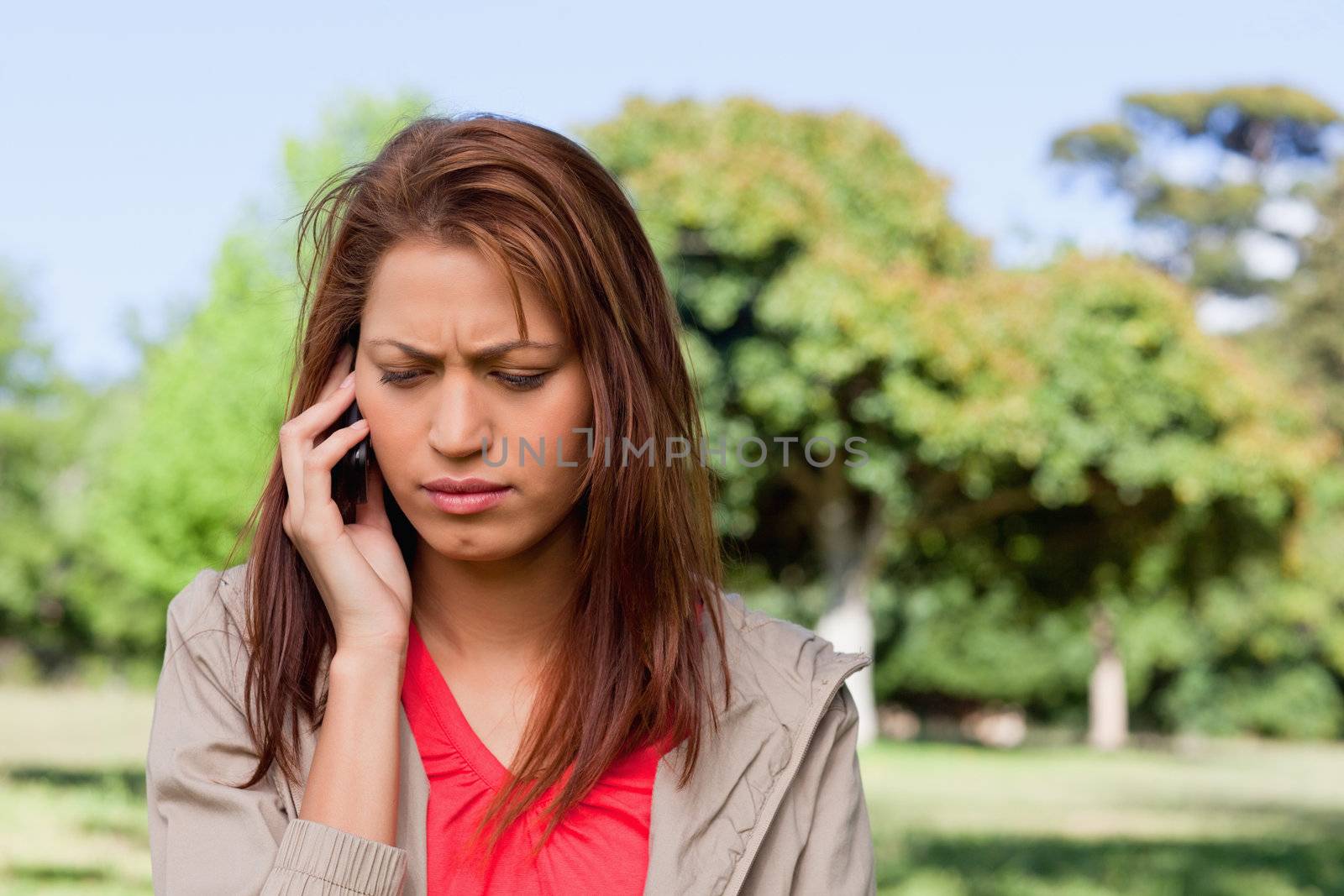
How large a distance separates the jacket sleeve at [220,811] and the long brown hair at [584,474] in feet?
0.11

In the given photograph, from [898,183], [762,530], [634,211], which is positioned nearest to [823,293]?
[898,183]

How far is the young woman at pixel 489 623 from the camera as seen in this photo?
168cm

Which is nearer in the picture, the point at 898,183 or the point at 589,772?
the point at 589,772

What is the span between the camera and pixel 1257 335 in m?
37.7

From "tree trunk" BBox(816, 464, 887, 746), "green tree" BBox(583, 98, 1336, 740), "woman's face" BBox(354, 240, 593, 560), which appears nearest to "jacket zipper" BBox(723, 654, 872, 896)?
"woman's face" BBox(354, 240, 593, 560)

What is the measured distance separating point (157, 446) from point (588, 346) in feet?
42.8

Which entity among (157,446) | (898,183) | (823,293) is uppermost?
(898,183)

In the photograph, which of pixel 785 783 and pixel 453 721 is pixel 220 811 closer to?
pixel 453 721

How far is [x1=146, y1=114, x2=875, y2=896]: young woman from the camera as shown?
168 centimetres

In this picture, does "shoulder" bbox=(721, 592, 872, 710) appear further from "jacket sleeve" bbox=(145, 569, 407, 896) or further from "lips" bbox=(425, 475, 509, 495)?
"jacket sleeve" bbox=(145, 569, 407, 896)

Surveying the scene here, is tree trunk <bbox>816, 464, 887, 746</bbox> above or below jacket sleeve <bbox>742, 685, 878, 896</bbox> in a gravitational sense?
above

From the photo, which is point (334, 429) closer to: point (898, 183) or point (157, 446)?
point (157, 446)

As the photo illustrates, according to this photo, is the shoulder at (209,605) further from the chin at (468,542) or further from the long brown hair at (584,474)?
the chin at (468,542)

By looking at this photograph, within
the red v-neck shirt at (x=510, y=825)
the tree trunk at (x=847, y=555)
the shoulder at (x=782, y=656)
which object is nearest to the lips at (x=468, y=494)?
the red v-neck shirt at (x=510, y=825)
